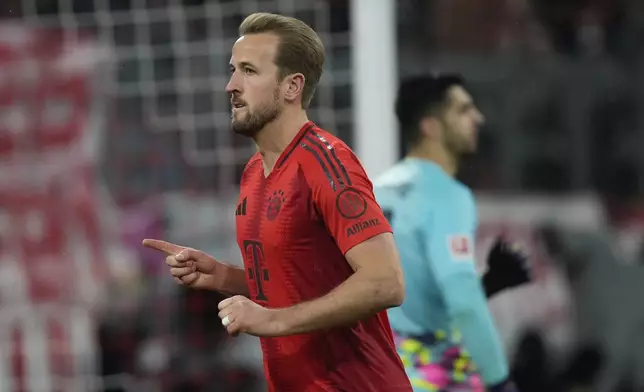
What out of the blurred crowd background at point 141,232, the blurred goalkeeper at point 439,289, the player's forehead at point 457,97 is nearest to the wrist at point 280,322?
the blurred goalkeeper at point 439,289

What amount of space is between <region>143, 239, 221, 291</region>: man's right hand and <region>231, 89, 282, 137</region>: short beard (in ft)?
1.05

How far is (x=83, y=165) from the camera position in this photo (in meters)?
6.79

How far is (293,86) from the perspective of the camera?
264 cm

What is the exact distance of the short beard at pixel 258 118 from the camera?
8.53ft

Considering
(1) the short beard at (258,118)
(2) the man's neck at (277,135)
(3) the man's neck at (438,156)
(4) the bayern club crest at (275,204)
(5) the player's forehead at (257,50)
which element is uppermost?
(5) the player's forehead at (257,50)

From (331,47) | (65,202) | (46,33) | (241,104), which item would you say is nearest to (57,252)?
(65,202)

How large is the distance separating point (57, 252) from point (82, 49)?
1.15 meters

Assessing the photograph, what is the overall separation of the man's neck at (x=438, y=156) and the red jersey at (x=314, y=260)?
1322 millimetres

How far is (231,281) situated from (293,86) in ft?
1.66

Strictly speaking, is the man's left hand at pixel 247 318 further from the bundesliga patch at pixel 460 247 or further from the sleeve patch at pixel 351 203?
the bundesliga patch at pixel 460 247

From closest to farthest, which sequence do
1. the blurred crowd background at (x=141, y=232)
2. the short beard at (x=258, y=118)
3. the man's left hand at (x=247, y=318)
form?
the man's left hand at (x=247, y=318), the short beard at (x=258, y=118), the blurred crowd background at (x=141, y=232)

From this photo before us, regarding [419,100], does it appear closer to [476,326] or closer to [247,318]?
[476,326]

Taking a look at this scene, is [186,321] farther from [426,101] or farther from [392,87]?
[426,101]

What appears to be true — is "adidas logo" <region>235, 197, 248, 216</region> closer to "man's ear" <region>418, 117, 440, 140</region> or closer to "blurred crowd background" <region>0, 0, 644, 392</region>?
"man's ear" <region>418, 117, 440, 140</region>
